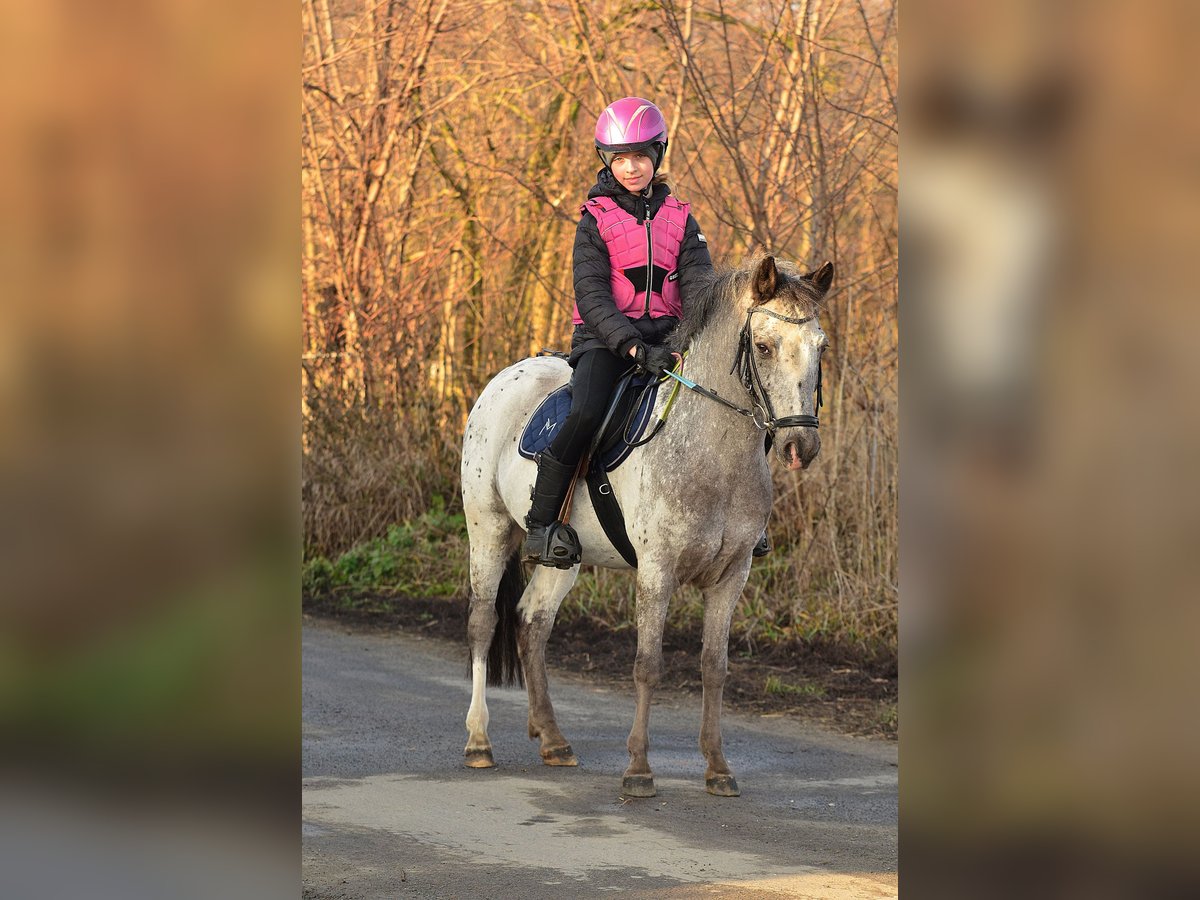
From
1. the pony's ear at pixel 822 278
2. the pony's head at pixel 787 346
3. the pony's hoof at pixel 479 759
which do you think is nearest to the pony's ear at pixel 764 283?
the pony's head at pixel 787 346

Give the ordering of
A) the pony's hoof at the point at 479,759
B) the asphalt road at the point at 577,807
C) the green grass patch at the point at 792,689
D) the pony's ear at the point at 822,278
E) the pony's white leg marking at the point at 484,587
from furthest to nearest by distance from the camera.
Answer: the green grass patch at the point at 792,689
the pony's white leg marking at the point at 484,587
the pony's hoof at the point at 479,759
the pony's ear at the point at 822,278
the asphalt road at the point at 577,807

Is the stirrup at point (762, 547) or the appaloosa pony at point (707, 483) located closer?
the appaloosa pony at point (707, 483)

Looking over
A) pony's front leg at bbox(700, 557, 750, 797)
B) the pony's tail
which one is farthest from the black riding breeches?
the pony's tail

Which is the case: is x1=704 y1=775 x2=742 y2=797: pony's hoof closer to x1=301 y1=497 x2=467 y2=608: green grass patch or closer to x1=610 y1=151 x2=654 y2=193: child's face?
x1=610 y1=151 x2=654 y2=193: child's face

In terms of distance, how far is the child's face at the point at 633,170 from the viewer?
6398mm

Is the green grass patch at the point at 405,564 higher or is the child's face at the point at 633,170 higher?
the child's face at the point at 633,170

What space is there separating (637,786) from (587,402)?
5.66ft

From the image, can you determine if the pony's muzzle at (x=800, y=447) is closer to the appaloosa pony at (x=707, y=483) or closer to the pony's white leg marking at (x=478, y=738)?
the appaloosa pony at (x=707, y=483)

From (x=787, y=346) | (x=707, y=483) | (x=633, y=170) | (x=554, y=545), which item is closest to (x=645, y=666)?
(x=554, y=545)

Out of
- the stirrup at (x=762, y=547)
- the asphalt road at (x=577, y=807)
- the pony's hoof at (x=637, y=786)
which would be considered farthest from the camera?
the stirrup at (x=762, y=547)
